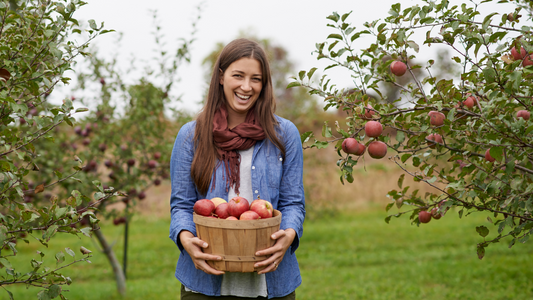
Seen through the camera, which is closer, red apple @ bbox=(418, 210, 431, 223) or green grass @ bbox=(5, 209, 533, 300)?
red apple @ bbox=(418, 210, 431, 223)

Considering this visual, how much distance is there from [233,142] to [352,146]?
1.70 ft

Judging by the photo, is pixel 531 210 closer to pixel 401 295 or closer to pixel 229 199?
pixel 229 199

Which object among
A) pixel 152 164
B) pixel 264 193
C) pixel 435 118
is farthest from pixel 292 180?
pixel 152 164

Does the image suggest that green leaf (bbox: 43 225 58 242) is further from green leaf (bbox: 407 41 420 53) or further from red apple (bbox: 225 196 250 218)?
green leaf (bbox: 407 41 420 53)

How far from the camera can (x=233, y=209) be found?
1838 mm

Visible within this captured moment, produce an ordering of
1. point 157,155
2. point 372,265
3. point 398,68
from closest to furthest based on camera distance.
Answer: point 398,68 → point 157,155 → point 372,265

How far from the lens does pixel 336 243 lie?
798 centimetres

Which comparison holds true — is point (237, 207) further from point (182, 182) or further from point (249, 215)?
point (182, 182)

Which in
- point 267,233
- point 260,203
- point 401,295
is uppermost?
point 260,203

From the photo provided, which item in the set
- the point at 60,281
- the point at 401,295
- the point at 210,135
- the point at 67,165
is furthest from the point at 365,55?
the point at 401,295

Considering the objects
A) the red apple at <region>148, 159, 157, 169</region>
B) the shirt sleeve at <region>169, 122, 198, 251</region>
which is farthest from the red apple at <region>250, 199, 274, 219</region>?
the red apple at <region>148, 159, 157, 169</region>

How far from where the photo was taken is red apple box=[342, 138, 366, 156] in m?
1.92

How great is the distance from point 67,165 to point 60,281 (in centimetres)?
272

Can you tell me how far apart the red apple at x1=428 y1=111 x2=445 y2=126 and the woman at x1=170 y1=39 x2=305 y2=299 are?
22.5 inches
